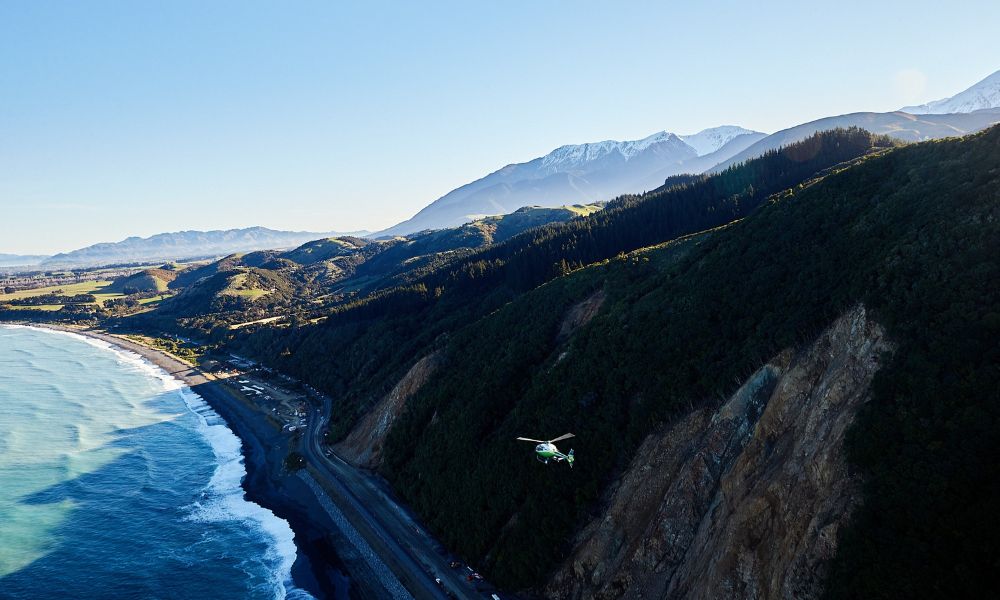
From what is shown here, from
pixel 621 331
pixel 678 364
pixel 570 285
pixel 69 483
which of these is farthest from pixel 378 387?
pixel 678 364

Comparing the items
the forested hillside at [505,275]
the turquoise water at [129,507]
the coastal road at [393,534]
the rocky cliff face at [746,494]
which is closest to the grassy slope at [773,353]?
the rocky cliff face at [746,494]

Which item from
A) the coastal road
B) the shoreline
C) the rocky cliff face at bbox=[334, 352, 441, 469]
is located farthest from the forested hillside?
the coastal road

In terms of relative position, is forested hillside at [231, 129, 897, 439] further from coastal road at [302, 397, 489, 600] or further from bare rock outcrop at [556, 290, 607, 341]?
bare rock outcrop at [556, 290, 607, 341]

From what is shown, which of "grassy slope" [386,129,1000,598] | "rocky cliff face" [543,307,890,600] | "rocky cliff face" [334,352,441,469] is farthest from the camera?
"rocky cliff face" [334,352,441,469]

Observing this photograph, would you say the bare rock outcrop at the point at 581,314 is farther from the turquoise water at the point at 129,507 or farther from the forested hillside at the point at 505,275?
the turquoise water at the point at 129,507

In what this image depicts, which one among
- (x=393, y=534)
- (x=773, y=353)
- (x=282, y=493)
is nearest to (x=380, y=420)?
(x=282, y=493)

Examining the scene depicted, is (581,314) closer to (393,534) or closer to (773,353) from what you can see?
(773,353)
